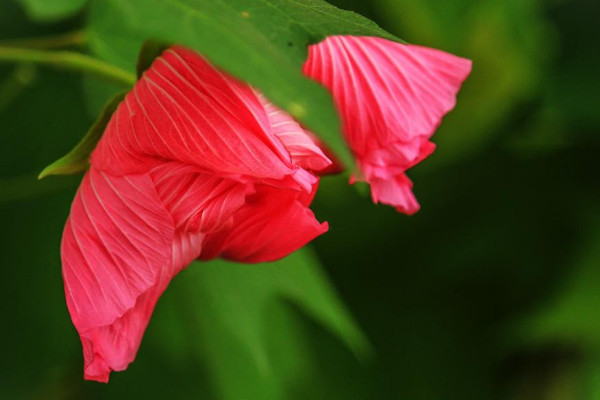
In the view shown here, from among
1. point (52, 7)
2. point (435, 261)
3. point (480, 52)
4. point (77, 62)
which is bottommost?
point (435, 261)

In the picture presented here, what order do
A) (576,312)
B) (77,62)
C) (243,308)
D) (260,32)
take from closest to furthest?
1. (260,32)
2. (77,62)
3. (243,308)
4. (576,312)

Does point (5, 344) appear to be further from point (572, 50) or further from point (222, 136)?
point (572, 50)

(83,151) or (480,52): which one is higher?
(83,151)

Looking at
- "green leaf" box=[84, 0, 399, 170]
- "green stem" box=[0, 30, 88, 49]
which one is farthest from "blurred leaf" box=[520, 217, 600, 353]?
"green leaf" box=[84, 0, 399, 170]

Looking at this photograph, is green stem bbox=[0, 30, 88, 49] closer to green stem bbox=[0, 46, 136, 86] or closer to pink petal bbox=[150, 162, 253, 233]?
green stem bbox=[0, 46, 136, 86]

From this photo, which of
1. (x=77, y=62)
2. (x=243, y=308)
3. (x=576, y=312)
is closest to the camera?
(x=77, y=62)

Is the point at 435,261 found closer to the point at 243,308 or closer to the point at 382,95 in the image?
the point at 243,308

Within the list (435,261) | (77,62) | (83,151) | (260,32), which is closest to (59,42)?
(77,62)
